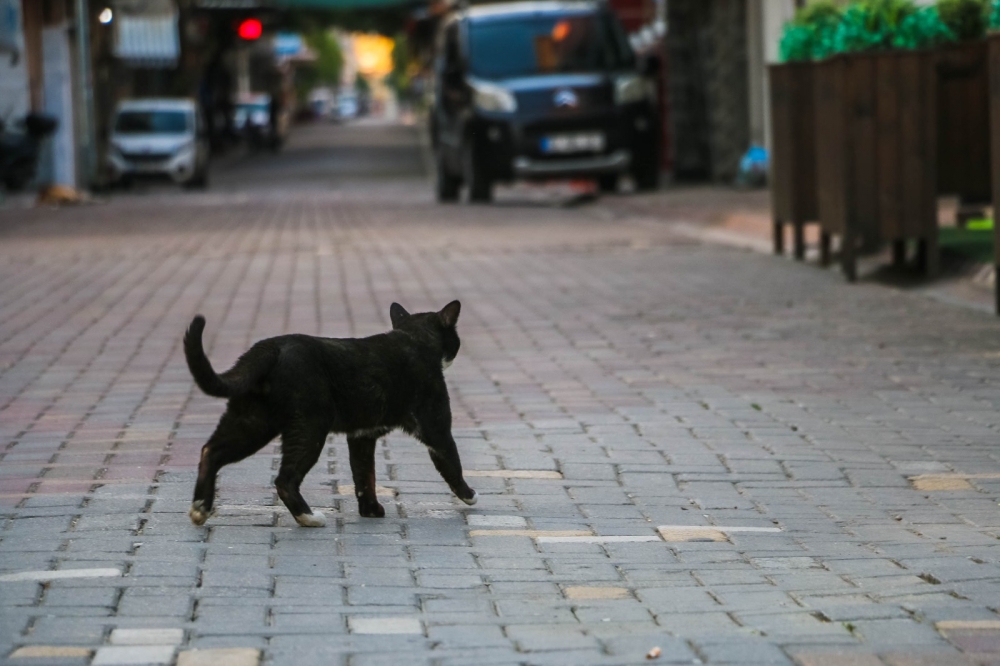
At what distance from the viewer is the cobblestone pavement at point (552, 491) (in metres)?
4.04

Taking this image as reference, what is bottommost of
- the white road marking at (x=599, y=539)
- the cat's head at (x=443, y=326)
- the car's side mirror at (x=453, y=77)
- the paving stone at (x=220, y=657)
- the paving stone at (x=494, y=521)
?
the white road marking at (x=599, y=539)

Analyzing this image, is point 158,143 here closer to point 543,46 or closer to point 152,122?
point 152,122

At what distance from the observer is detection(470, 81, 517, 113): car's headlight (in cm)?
2283

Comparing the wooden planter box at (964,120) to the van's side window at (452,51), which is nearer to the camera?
the wooden planter box at (964,120)

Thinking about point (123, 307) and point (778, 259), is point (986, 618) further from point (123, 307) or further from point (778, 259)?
point (778, 259)

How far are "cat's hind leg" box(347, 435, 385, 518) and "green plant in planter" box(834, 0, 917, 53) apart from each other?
7.77 m

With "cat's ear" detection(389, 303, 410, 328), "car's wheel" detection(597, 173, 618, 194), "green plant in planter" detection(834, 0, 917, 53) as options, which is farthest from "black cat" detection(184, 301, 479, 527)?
"car's wheel" detection(597, 173, 618, 194)

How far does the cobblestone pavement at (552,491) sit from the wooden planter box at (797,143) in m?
1.15

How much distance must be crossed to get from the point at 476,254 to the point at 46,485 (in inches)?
384

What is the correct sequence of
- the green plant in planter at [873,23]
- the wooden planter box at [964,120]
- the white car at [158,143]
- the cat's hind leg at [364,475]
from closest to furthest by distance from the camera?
the cat's hind leg at [364,475], the wooden planter box at [964,120], the green plant in planter at [873,23], the white car at [158,143]

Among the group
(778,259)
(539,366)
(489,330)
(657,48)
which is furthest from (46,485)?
(657,48)

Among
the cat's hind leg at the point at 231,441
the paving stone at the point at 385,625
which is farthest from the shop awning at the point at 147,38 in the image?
the paving stone at the point at 385,625

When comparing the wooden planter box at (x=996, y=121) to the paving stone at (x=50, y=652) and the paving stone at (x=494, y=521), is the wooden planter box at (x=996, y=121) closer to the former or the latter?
the paving stone at (x=494, y=521)

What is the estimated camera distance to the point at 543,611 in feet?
13.9
